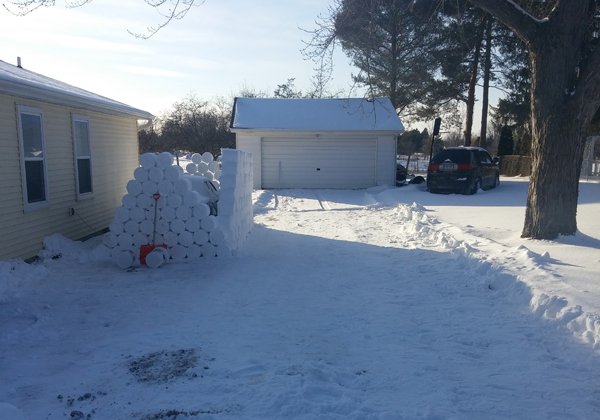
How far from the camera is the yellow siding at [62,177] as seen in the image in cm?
789

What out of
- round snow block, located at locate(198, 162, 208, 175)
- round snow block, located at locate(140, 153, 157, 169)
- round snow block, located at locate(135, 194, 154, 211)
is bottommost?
round snow block, located at locate(135, 194, 154, 211)

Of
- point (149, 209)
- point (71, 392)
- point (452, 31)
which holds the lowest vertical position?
point (71, 392)

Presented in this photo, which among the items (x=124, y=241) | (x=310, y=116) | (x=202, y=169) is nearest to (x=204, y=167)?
(x=202, y=169)

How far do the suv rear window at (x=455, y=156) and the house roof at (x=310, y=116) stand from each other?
335cm

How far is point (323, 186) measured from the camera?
74.2ft

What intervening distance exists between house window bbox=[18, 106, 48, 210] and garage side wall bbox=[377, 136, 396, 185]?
1549cm

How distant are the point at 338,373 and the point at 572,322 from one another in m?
2.54

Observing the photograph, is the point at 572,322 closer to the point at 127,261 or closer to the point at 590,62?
the point at 590,62

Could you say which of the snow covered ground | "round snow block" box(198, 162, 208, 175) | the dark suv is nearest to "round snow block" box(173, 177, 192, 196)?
the snow covered ground

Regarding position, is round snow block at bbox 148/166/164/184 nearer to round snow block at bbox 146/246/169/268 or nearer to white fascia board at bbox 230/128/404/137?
round snow block at bbox 146/246/169/268

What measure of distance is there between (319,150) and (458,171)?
21.3ft

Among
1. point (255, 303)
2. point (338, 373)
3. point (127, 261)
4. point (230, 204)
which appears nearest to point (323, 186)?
point (230, 204)

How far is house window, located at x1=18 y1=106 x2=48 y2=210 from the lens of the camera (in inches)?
331

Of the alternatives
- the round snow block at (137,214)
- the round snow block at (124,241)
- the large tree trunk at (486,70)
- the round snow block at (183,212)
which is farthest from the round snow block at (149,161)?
the large tree trunk at (486,70)
